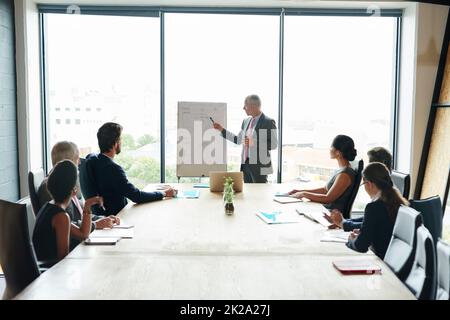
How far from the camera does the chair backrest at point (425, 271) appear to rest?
5.75 feet

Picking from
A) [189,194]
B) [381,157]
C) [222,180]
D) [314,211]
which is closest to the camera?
[314,211]

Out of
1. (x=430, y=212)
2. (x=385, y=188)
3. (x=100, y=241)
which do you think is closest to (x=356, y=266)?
(x=385, y=188)

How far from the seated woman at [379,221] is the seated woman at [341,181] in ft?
2.74

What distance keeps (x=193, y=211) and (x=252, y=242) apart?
85 centimetres

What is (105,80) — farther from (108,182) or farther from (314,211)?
(314,211)

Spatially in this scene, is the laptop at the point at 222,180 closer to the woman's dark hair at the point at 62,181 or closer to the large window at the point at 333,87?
the woman's dark hair at the point at 62,181

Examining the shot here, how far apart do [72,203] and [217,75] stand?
316 centimetres

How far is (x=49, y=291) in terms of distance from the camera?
5.46ft

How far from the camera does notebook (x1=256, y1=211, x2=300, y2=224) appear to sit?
2.84m

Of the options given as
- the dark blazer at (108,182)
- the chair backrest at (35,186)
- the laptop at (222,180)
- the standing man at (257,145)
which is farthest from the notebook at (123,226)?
the standing man at (257,145)

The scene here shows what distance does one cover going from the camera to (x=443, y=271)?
1.67 meters

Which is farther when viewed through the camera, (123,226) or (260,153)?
(260,153)

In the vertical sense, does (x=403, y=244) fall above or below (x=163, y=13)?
below
